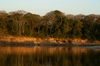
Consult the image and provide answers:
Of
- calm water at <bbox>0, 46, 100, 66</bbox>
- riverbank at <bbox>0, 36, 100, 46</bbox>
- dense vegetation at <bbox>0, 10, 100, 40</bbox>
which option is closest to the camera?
calm water at <bbox>0, 46, 100, 66</bbox>

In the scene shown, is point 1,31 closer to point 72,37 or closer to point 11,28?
point 11,28

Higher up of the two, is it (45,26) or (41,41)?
(45,26)

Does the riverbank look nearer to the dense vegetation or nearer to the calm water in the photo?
the dense vegetation

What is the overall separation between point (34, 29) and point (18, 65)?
1619 inches

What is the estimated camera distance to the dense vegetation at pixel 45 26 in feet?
169

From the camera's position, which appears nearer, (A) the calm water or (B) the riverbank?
(A) the calm water

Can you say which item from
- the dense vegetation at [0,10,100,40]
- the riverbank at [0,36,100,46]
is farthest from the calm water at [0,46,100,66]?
the dense vegetation at [0,10,100,40]

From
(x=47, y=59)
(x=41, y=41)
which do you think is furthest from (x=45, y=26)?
(x=47, y=59)

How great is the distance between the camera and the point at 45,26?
5662 centimetres

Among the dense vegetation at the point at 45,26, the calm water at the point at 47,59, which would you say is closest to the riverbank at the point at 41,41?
the dense vegetation at the point at 45,26

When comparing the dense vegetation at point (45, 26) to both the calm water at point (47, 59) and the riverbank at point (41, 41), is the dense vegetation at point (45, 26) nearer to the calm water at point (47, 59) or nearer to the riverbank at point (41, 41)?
the riverbank at point (41, 41)

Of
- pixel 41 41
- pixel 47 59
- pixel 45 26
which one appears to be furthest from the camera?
pixel 45 26

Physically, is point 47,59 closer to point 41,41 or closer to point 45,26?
point 41,41

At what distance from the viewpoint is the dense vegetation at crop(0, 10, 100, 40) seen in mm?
51375
